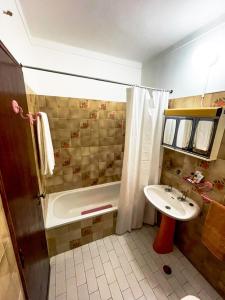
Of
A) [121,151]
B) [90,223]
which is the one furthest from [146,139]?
[90,223]

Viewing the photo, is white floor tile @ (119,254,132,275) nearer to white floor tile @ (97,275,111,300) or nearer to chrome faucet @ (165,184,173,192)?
white floor tile @ (97,275,111,300)

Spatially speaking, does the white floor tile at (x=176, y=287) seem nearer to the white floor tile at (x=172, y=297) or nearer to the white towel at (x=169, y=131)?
the white floor tile at (x=172, y=297)

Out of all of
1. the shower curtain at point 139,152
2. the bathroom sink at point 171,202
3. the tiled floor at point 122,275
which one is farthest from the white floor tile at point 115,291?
the bathroom sink at point 171,202

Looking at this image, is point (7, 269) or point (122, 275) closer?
point (7, 269)

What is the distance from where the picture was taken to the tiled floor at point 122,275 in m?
1.38

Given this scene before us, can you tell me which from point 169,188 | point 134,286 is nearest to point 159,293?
point 134,286

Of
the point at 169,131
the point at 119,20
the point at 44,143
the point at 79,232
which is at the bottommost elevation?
the point at 79,232

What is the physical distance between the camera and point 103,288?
140 cm

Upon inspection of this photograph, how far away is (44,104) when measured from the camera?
1942mm

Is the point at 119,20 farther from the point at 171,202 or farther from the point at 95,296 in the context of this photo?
the point at 95,296

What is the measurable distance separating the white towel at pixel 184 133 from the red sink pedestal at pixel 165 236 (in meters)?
0.90

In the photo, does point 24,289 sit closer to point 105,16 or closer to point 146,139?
point 146,139

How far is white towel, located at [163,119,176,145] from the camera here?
1653 millimetres

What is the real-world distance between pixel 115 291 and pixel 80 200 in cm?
132
